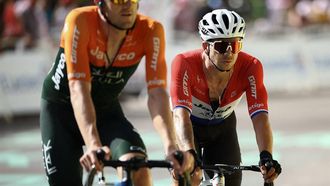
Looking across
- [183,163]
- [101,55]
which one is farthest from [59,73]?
[183,163]

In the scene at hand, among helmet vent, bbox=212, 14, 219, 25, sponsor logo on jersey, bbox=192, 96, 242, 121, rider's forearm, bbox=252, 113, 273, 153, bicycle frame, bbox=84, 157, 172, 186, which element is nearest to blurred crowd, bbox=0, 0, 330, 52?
sponsor logo on jersey, bbox=192, 96, 242, 121

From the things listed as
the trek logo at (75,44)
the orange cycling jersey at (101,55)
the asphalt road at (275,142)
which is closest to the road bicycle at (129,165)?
the orange cycling jersey at (101,55)

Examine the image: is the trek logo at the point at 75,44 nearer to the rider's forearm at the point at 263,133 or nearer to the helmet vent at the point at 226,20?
the helmet vent at the point at 226,20

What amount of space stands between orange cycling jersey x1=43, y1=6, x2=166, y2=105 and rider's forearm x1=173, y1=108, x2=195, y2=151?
1.62ft

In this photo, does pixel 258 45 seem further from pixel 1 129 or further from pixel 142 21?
pixel 142 21

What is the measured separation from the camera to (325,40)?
19.3 meters

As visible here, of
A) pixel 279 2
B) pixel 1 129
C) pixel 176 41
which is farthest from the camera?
pixel 279 2

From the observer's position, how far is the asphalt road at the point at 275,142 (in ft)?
37.6

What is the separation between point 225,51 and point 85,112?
55.1 inches

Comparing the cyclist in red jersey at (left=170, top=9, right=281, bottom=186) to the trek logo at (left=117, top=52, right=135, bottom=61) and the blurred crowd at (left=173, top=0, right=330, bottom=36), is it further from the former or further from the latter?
the blurred crowd at (left=173, top=0, right=330, bottom=36)

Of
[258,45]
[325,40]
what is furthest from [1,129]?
[325,40]

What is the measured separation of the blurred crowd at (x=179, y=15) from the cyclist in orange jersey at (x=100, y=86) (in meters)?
10.4

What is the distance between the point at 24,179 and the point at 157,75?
242 inches

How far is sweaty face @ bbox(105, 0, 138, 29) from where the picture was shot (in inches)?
234
